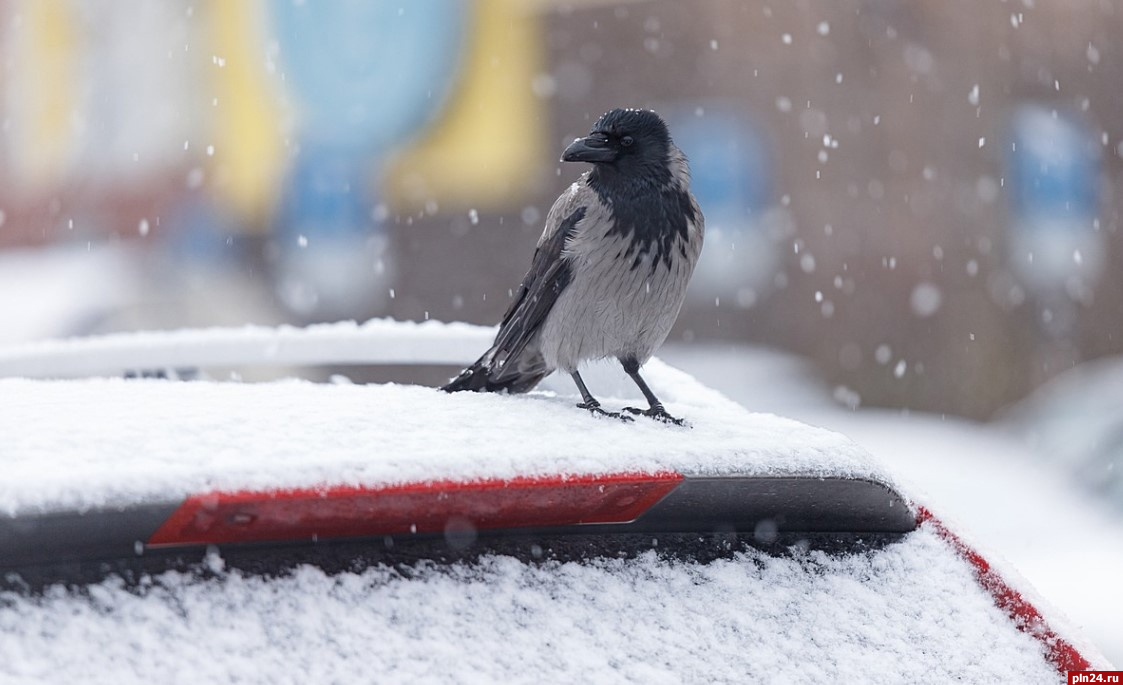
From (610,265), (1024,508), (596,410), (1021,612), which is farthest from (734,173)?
(1021,612)

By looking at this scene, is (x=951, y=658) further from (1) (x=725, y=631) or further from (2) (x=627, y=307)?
(2) (x=627, y=307)

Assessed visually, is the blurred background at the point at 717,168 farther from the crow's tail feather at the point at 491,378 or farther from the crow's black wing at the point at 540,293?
the crow's black wing at the point at 540,293

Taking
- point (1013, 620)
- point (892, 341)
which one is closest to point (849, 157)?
point (892, 341)

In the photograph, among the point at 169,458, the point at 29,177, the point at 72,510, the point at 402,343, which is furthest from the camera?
the point at 29,177

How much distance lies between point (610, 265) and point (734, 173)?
35.4ft

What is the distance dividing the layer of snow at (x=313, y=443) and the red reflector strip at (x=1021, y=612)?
171 millimetres

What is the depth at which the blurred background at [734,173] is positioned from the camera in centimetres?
1303

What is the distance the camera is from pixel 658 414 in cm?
233

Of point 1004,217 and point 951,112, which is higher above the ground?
point 951,112

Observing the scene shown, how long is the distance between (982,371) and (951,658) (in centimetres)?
1214

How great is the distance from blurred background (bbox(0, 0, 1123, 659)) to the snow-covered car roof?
372 inches

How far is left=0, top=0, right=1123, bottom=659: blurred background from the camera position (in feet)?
42.8

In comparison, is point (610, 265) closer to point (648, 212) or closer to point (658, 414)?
point (648, 212)

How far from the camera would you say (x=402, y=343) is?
323 centimetres
